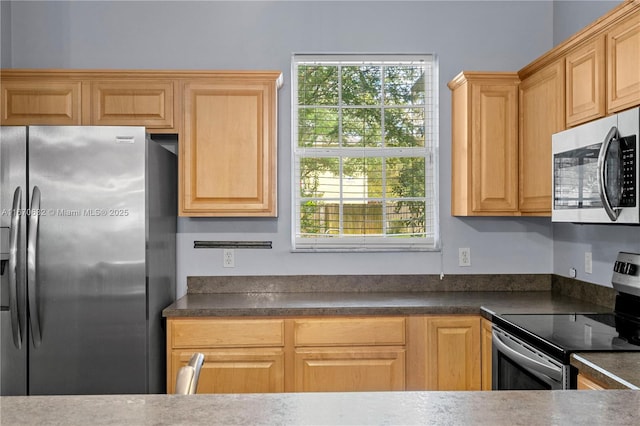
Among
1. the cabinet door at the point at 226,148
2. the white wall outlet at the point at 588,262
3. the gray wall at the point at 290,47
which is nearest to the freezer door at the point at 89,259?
the cabinet door at the point at 226,148

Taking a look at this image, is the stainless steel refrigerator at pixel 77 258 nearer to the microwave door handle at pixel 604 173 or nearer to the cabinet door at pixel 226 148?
the cabinet door at pixel 226 148

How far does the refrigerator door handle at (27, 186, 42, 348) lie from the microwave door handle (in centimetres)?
241

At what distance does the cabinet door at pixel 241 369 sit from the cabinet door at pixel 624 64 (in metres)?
1.89

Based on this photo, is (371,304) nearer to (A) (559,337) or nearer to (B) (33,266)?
(A) (559,337)

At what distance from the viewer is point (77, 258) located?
8.49 feet

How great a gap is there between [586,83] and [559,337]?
3.74 ft

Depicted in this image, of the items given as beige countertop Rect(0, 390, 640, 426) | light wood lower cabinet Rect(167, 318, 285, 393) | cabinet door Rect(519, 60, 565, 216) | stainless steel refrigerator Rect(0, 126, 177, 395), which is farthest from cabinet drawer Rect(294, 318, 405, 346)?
beige countertop Rect(0, 390, 640, 426)

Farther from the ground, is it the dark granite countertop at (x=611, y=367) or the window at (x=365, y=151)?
the window at (x=365, y=151)

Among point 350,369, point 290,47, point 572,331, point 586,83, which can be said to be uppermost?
point 290,47

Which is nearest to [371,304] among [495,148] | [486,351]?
[486,351]

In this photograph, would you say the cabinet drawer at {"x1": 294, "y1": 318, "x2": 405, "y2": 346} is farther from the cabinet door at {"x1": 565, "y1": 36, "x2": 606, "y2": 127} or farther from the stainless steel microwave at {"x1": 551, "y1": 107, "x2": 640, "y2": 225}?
the cabinet door at {"x1": 565, "y1": 36, "x2": 606, "y2": 127}

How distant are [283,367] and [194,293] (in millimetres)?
855

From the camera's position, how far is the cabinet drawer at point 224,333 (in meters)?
2.77

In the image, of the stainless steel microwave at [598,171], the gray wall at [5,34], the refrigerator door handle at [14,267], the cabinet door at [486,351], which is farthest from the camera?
the gray wall at [5,34]
